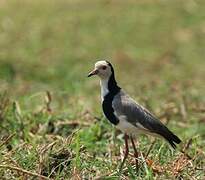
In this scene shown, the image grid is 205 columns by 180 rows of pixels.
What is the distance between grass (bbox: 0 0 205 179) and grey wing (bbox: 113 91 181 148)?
0.18m

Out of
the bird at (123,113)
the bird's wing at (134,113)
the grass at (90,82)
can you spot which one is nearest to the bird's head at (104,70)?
the bird at (123,113)

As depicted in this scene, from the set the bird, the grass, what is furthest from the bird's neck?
the grass

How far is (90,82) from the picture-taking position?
10.6m

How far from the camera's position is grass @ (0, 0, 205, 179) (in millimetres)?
5395

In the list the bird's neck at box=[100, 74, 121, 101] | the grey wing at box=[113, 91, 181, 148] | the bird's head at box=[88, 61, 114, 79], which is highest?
the bird's head at box=[88, 61, 114, 79]

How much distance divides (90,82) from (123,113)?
518 cm

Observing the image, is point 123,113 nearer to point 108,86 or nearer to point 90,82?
point 108,86

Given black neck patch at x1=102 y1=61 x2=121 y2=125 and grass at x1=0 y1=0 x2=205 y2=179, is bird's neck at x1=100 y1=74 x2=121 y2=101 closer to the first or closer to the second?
black neck patch at x1=102 y1=61 x2=121 y2=125

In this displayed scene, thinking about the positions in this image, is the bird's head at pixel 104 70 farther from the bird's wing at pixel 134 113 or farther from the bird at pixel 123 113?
the bird's wing at pixel 134 113

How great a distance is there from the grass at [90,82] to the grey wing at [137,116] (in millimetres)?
183

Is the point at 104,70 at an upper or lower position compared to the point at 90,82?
upper

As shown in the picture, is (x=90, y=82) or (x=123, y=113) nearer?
(x=123, y=113)

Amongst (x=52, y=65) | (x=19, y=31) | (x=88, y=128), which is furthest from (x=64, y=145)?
(x=19, y=31)

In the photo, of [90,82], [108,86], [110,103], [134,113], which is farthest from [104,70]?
[90,82]
